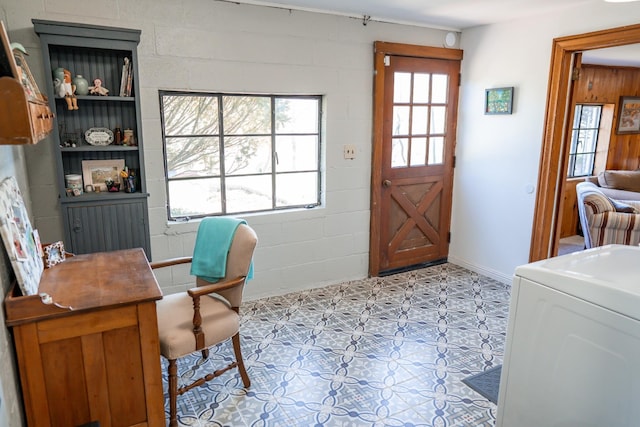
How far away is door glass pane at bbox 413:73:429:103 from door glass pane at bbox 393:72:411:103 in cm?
7

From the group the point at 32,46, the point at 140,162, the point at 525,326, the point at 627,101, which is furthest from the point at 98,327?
the point at 627,101

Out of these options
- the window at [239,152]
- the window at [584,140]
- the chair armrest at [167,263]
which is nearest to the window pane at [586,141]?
the window at [584,140]

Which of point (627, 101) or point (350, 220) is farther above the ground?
point (627, 101)

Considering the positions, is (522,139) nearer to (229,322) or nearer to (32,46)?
(229,322)

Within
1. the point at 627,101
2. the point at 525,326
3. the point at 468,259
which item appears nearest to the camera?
the point at 525,326

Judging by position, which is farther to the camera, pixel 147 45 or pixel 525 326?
pixel 147 45

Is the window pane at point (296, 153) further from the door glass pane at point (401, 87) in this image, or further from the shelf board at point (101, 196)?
the shelf board at point (101, 196)

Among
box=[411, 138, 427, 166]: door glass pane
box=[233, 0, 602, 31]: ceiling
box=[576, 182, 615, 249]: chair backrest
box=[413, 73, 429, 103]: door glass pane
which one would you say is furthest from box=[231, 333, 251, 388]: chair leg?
box=[576, 182, 615, 249]: chair backrest

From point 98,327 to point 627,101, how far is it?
7.24 meters

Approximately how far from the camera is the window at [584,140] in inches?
238

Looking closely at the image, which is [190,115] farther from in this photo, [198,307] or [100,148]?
[198,307]

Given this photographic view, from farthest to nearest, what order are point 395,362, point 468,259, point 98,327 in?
point 468,259
point 395,362
point 98,327

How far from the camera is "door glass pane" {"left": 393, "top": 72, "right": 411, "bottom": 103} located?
4074 millimetres

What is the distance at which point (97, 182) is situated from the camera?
294 cm
